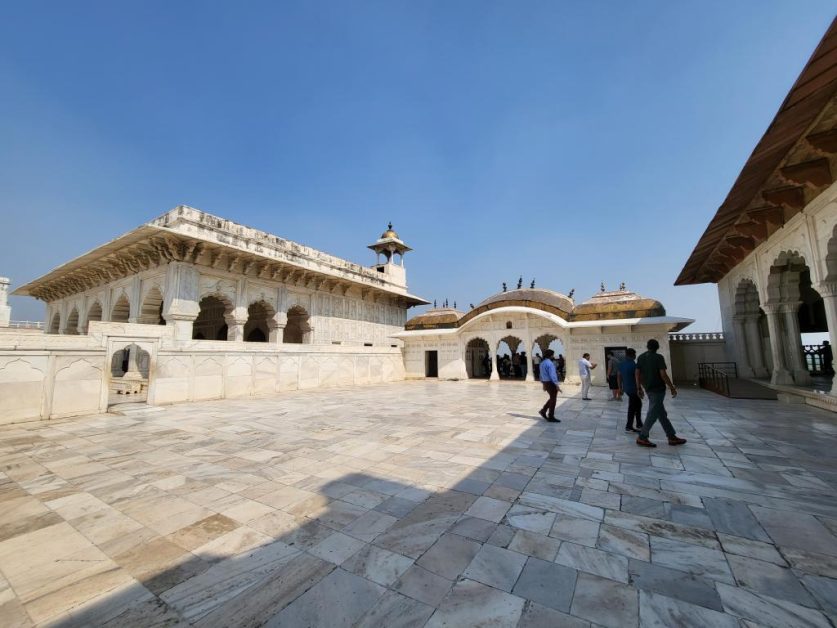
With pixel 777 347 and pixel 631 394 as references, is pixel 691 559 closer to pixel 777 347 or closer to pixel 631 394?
pixel 631 394

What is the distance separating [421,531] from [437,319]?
1738cm

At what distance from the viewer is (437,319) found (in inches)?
792

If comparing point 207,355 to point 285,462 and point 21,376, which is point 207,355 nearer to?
point 21,376

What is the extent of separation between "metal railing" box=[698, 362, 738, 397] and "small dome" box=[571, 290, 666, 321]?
2.70m

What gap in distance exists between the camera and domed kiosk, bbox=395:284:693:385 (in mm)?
14242

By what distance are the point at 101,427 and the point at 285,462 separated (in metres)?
4.98

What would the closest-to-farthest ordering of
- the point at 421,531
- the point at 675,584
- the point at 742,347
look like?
1. the point at 675,584
2. the point at 421,531
3. the point at 742,347

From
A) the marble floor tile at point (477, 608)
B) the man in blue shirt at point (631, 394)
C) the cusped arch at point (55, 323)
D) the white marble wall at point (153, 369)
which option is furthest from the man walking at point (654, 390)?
the cusped arch at point (55, 323)

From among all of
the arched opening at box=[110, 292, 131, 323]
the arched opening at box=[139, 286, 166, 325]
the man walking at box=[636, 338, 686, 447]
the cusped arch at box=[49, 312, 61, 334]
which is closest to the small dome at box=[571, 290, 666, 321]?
the man walking at box=[636, 338, 686, 447]

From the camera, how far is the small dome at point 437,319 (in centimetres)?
1970

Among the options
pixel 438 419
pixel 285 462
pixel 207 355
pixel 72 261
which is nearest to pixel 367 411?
pixel 438 419

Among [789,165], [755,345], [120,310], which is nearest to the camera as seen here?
[789,165]

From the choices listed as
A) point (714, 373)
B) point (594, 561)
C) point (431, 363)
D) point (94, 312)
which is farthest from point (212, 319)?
point (714, 373)

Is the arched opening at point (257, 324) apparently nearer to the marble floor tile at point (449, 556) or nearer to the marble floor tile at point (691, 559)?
the marble floor tile at point (449, 556)
